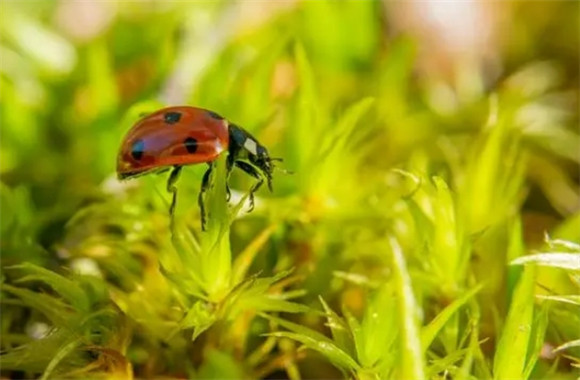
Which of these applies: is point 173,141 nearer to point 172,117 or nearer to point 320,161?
point 172,117

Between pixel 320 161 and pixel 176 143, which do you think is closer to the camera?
pixel 176 143

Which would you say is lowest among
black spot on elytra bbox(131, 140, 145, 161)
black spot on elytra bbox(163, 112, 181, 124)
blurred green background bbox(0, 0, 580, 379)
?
blurred green background bbox(0, 0, 580, 379)

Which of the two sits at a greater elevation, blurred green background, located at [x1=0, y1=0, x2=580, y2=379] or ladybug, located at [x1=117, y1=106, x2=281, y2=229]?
ladybug, located at [x1=117, y1=106, x2=281, y2=229]

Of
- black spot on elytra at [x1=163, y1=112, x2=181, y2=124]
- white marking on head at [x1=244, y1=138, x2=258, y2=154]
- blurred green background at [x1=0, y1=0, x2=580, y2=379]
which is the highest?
black spot on elytra at [x1=163, y1=112, x2=181, y2=124]

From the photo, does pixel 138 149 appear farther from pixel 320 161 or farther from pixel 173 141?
pixel 320 161

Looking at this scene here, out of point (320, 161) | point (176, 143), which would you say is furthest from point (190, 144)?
point (320, 161)

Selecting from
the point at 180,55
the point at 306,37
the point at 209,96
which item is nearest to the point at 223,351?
the point at 209,96
